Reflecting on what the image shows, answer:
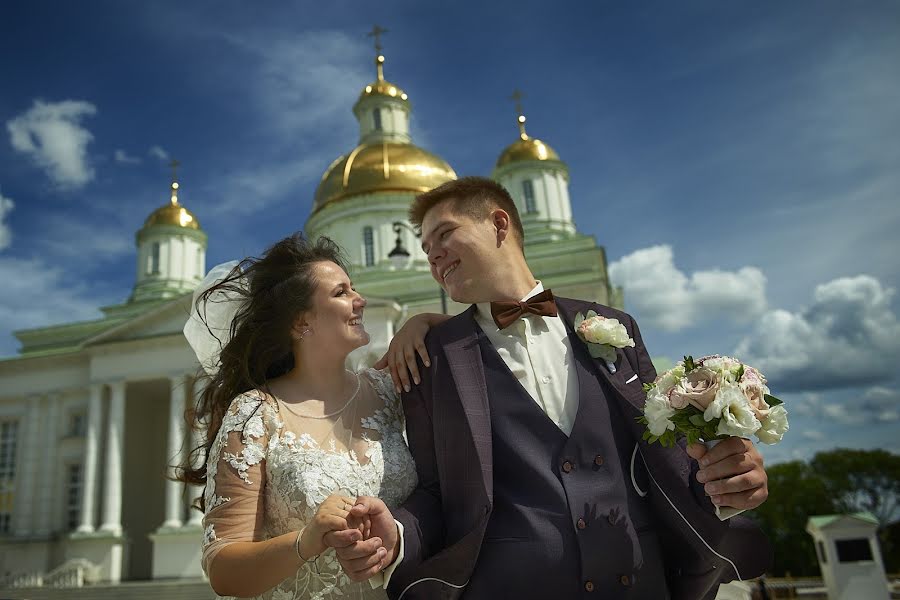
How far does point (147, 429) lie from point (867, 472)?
43.8 metres

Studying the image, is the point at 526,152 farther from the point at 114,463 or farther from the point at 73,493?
the point at 73,493

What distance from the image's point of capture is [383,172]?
1293 inches

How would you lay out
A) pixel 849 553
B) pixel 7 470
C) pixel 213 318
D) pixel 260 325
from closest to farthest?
pixel 260 325 → pixel 213 318 → pixel 849 553 → pixel 7 470

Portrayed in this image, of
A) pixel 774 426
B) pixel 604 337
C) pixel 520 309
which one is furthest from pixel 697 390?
pixel 520 309

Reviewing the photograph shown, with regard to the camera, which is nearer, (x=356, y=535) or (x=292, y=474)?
(x=356, y=535)

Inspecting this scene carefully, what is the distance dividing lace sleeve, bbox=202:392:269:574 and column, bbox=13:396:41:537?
98.6 ft

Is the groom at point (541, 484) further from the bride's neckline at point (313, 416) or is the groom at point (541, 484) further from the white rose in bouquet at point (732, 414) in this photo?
the bride's neckline at point (313, 416)

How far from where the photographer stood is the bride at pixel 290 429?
271 cm

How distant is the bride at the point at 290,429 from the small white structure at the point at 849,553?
16.1 metres

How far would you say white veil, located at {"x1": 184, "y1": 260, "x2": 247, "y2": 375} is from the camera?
4096 millimetres

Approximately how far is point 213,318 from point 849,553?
17.0 m

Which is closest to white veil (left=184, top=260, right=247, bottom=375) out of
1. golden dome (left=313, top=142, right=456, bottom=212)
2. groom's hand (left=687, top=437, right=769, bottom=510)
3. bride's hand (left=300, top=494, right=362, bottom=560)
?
bride's hand (left=300, top=494, right=362, bottom=560)

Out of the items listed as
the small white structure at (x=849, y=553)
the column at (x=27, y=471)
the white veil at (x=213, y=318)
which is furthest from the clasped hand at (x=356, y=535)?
the column at (x=27, y=471)

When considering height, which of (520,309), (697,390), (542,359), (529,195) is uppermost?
(529,195)
